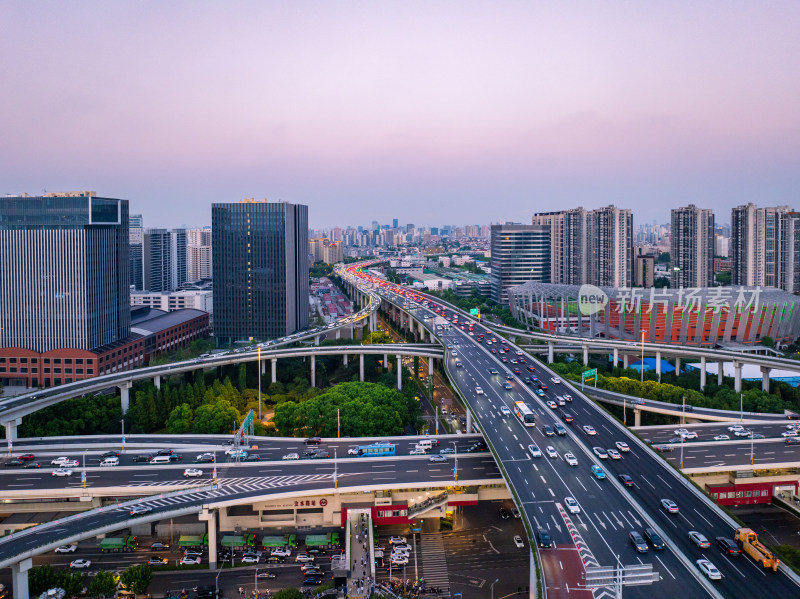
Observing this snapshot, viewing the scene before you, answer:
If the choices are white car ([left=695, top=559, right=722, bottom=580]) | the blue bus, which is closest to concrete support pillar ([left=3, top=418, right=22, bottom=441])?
the blue bus

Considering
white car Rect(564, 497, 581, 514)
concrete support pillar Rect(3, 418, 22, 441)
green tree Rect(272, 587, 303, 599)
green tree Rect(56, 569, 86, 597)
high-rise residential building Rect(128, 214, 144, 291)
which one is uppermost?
high-rise residential building Rect(128, 214, 144, 291)

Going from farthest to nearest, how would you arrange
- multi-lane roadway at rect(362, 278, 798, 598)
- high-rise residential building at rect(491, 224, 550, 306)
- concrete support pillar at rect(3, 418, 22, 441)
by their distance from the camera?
1. high-rise residential building at rect(491, 224, 550, 306)
2. concrete support pillar at rect(3, 418, 22, 441)
3. multi-lane roadway at rect(362, 278, 798, 598)

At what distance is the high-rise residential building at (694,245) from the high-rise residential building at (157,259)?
342ft

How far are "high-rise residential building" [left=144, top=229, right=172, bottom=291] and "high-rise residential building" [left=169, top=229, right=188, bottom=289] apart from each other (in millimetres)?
1486

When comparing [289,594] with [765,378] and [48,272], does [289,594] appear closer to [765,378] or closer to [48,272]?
[765,378]

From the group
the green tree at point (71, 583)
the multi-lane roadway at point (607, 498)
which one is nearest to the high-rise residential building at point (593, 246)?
the multi-lane roadway at point (607, 498)

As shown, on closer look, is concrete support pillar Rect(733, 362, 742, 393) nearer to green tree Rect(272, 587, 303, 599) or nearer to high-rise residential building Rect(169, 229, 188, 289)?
green tree Rect(272, 587, 303, 599)

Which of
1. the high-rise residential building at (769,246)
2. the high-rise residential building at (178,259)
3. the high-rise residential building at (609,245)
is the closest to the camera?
the high-rise residential building at (769,246)

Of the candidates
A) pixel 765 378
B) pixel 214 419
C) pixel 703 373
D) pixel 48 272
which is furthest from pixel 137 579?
pixel 765 378

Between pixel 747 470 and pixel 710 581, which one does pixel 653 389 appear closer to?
pixel 747 470

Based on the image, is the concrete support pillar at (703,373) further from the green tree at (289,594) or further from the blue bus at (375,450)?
the green tree at (289,594)

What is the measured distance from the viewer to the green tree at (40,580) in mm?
29562

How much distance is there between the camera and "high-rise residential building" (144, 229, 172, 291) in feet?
431

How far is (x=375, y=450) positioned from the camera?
1602 inches
